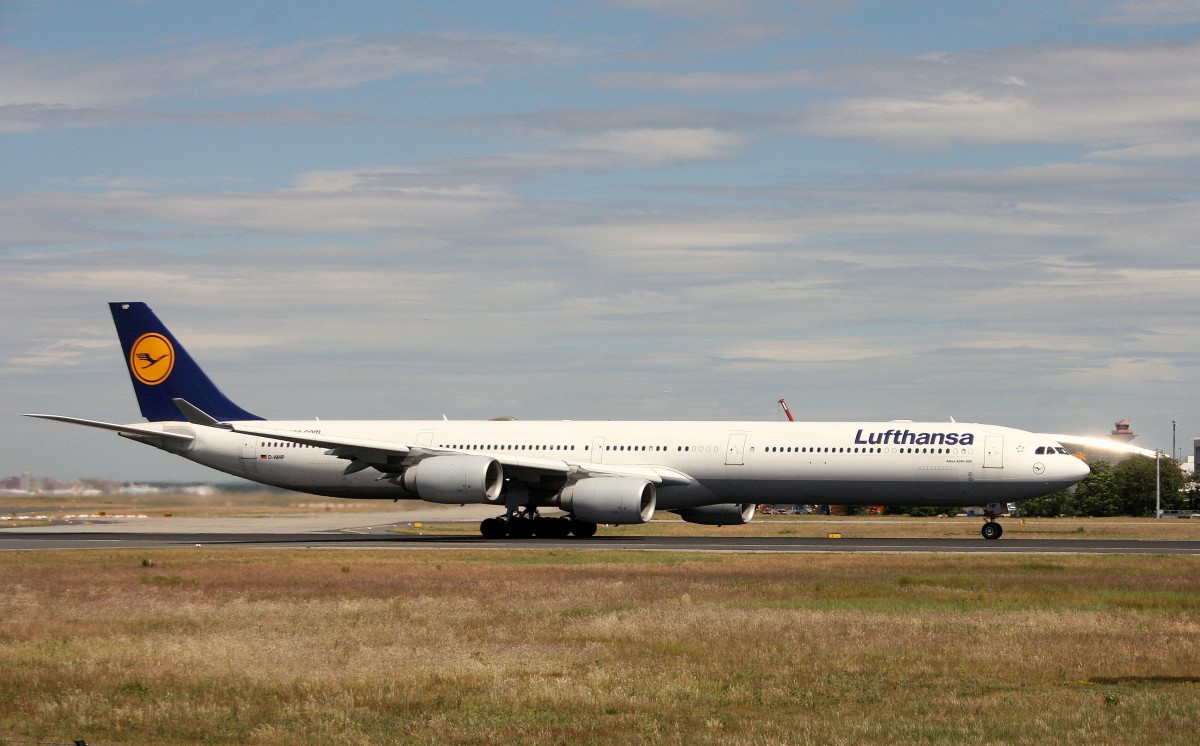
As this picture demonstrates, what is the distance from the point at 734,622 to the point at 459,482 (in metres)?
24.6

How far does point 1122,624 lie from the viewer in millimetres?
23375

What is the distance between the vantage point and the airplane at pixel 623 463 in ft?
157

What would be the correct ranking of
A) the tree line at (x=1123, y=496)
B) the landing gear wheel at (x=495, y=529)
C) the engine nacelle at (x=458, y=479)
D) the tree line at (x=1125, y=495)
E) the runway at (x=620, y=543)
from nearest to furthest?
the runway at (x=620, y=543) < the engine nacelle at (x=458, y=479) < the landing gear wheel at (x=495, y=529) < the tree line at (x=1123, y=496) < the tree line at (x=1125, y=495)

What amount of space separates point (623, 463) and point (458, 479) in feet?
24.4

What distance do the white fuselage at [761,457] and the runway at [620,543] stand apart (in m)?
1.78

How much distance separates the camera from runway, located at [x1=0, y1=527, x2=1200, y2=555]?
4303cm

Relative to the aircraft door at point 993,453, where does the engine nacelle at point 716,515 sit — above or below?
below

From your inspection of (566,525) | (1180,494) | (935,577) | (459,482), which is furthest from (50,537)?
(1180,494)

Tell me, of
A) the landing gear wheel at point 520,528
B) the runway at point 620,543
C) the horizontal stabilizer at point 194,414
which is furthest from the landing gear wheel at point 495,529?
the horizontal stabilizer at point 194,414

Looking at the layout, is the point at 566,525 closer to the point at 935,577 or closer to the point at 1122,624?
the point at 935,577

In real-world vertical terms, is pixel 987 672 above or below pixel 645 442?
below

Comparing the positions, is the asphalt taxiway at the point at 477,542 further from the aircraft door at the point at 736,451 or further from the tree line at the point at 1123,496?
the tree line at the point at 1123,496

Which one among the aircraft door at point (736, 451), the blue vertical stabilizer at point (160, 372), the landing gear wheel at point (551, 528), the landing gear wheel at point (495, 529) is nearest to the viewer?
the aircraft door at point (736, 451)

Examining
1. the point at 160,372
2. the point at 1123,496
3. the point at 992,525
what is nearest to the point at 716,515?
the point at 992,525
